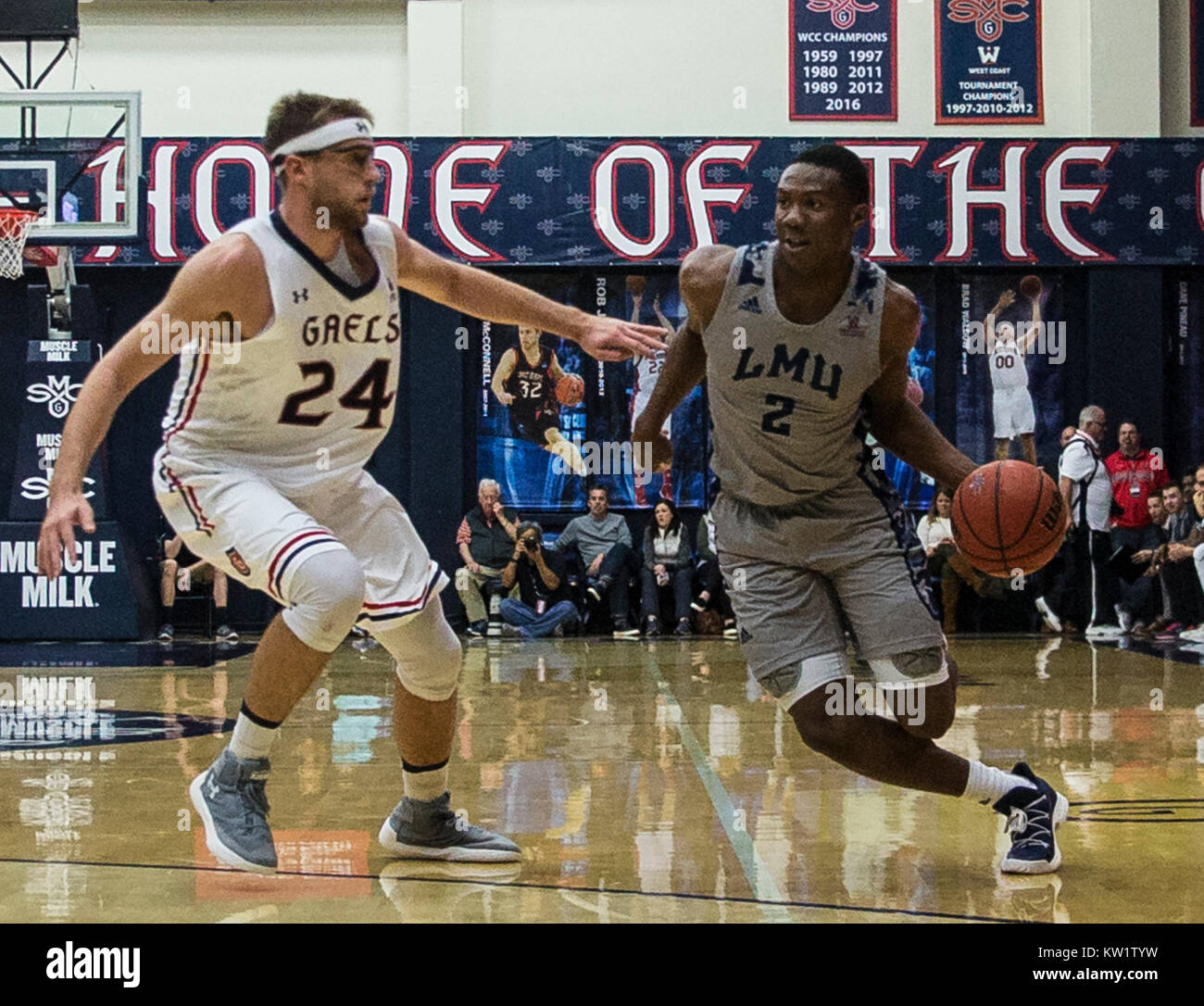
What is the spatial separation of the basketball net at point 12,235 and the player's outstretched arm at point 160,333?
8567 mm

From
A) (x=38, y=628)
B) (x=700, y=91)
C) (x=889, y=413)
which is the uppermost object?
(x=700, y=91)

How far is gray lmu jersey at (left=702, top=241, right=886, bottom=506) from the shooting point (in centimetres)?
→ 412

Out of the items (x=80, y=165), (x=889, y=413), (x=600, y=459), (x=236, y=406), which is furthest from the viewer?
(x=600, y=459)

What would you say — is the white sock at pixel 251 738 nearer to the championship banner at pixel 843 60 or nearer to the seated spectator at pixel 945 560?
the seated spectator at pixel 945 560

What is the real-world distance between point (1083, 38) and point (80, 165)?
901 cm

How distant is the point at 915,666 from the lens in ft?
13.3

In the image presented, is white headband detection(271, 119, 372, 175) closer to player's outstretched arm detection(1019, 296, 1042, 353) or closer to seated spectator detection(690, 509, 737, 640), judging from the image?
seated spectator detection(690, 509, 737, 640)

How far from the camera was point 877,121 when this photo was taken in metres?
14.8

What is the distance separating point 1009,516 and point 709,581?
9008mm

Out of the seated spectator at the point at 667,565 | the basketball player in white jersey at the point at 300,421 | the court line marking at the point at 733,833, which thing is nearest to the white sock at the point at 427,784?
the basketball player in white jersey at the point at 300,421

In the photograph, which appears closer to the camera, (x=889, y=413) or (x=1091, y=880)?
(x=1091, y=880)

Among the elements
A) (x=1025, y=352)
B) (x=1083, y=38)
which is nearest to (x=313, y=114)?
(x=1025, y=352)

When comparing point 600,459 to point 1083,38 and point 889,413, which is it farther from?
point 889,413

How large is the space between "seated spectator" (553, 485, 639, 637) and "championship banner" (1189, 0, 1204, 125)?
6631 mm
